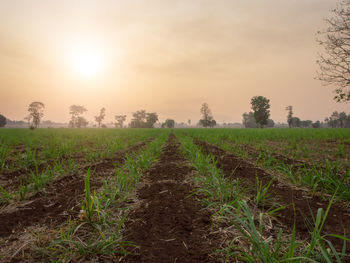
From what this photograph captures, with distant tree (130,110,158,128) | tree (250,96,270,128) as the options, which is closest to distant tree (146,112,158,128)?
distant tree (130,110,158,128)

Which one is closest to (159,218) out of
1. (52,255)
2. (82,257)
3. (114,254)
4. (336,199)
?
(114,254)

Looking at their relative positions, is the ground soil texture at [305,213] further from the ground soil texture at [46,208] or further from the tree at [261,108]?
the tree at [261,108]

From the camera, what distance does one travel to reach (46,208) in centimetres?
288

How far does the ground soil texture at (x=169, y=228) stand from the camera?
5.86ft

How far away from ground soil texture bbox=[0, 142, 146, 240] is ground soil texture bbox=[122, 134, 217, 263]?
3.68 ft

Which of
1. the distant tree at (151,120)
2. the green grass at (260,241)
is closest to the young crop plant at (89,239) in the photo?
the green grass at (260,241)

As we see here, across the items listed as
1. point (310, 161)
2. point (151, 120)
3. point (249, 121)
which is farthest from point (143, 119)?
point (310, 161)

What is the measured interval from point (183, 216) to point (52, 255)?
1594mm

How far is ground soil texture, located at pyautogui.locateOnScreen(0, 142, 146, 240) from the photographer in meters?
2.40

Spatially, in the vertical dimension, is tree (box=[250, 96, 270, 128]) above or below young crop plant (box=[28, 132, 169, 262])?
above

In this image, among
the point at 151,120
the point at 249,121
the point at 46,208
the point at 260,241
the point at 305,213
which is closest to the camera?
the point at 260,241

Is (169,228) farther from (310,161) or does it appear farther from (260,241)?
(310,161)

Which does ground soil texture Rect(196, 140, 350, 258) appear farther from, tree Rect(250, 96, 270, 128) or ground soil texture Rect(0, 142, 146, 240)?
tree Rect(250, 96, 270, 128)

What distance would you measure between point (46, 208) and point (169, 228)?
7.23 ft
